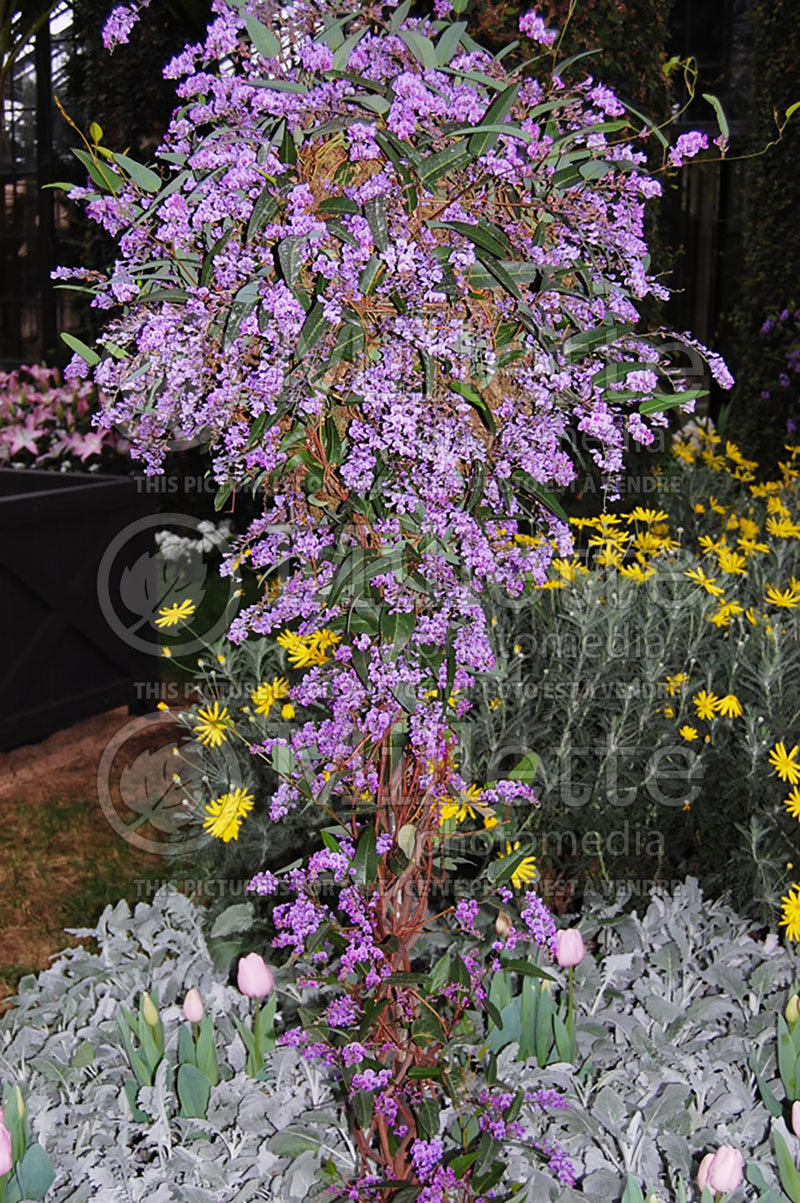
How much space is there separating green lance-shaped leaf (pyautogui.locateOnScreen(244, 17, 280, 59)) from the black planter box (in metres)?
2.97

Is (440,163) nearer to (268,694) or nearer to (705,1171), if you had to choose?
(705,1171)

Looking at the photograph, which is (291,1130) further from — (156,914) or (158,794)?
(158,794)

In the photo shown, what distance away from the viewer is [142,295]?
4.61 ft

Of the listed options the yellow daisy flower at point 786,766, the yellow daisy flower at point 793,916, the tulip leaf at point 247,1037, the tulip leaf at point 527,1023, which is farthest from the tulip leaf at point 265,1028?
the yellow daisy flower at point 786,766

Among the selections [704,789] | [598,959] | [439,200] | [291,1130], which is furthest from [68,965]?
[439,200]

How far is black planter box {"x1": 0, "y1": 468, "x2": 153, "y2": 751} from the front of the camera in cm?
409

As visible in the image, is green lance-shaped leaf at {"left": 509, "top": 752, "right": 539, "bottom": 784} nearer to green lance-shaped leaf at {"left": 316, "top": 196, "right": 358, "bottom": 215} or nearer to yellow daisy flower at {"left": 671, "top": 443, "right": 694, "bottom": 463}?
green lance-shaped leaf at {"left": 316, "top": 196, "right": 358, "bottom": 215}

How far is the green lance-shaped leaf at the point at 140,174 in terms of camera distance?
1.40 m

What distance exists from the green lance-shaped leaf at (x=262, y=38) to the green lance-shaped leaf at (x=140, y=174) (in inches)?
8.2

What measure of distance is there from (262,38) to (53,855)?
2.92 m

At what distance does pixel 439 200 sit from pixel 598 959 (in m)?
1.64

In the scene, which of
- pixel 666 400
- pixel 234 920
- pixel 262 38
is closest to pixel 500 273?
pixel 666 400

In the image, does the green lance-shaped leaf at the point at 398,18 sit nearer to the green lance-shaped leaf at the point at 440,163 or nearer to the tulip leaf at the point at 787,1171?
the green lance-shaped leaf at the point at 440,163

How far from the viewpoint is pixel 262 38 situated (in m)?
1.28
